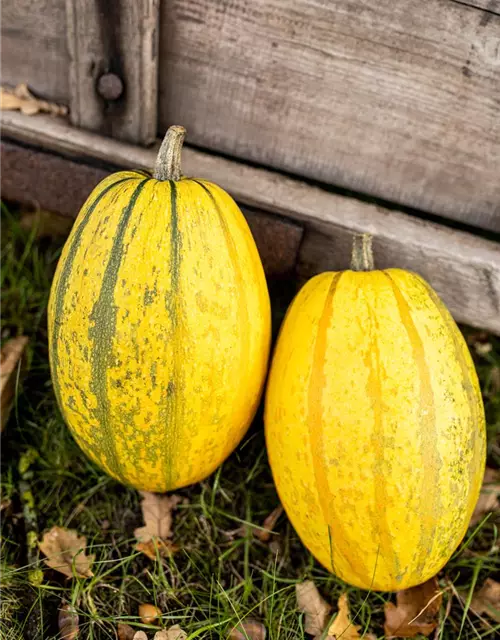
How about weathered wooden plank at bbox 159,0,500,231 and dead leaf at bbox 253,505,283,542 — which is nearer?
weathered wooden plank at bbox 159,0,500,231

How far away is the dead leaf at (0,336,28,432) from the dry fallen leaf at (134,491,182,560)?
1.70 ft

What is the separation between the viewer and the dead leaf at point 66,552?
187cm

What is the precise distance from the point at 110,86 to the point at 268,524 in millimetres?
1464

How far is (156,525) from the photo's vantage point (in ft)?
A: 6.61

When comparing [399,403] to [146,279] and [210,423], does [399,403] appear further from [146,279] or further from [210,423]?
[146,279]

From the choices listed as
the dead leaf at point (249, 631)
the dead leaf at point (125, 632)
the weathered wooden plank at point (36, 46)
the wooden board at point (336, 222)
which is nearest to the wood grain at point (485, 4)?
the wooden board at point (336, 222)

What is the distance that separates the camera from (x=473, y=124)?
1.97 metres

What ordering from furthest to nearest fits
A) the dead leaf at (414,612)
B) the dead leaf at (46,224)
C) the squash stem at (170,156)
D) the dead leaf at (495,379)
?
the dead leaf at (46,224)
the dead leaf at (495,379)
the dead leaf at (414,612)
the squash stem at (170,156)

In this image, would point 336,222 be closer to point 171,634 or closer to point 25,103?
point 25,103

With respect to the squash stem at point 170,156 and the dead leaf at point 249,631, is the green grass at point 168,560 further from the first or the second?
the squash stem at point 170,156

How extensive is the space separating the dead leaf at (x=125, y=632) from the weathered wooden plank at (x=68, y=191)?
1.16m

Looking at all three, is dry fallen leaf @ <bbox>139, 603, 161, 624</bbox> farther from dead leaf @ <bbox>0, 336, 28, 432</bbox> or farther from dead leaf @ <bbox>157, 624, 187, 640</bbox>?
dead leaf @ <bbox>0, 336, 28, 432</bbox>

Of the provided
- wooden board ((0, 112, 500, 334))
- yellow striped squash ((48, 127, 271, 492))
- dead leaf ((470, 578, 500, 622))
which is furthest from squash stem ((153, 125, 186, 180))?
dead leaf ((470, 578, 500, 622))

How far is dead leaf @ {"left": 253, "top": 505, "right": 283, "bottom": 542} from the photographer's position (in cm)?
205
